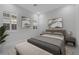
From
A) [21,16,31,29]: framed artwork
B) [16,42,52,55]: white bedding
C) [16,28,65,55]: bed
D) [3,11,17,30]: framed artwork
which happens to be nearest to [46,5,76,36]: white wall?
[16,28,65,55]: bed

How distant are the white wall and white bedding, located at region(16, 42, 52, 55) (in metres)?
0.61

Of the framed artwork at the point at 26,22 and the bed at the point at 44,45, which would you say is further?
the framed artwork at the point at 26,22

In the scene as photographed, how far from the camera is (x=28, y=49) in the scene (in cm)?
120

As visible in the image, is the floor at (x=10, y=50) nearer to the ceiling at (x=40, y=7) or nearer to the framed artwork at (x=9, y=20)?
the framed artwork at (x=9, y=20)

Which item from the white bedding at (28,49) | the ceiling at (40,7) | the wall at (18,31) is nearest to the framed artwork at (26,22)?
the wall at (18,31)

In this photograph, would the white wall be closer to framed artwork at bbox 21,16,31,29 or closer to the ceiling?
the ceiling

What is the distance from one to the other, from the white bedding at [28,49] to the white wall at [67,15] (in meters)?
0.61

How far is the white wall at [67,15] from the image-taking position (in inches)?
48.5

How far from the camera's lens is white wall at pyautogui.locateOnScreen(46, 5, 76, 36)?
123 cm

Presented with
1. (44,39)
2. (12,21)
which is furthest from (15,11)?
(44,39)

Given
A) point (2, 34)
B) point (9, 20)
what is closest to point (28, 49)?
point (2, 34)

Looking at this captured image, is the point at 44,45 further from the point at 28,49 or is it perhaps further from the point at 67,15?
the point at 67,15

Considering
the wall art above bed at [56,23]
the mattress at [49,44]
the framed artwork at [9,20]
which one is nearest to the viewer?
the mattress at [49,44]
